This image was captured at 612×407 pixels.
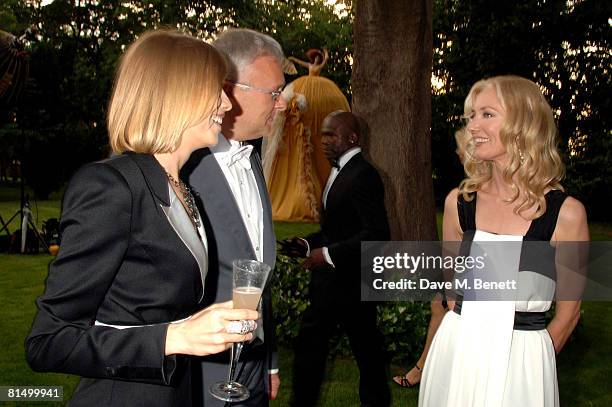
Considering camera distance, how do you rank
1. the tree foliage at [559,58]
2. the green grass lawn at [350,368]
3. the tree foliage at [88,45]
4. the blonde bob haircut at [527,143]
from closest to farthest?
the blonde bob haircut at [527,143]
the green grass lawn at [350,368]
the tree foliage at [559,58]
the tree foliage at [88,45]

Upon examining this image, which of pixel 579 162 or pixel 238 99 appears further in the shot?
pixel 579 162

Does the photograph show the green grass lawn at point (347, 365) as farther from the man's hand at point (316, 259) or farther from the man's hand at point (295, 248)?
the man's hand at point (295, 248)

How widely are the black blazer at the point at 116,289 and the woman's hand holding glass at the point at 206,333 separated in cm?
4

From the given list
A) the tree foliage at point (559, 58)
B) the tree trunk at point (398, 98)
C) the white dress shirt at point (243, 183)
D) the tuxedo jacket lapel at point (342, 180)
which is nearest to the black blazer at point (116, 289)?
the white dress shirt at point (243, 183)

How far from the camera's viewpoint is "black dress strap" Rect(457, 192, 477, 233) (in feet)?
11.7

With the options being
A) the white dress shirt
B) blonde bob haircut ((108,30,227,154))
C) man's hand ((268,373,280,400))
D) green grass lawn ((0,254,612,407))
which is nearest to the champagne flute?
blonde bob haircut ((108,30,227,154))

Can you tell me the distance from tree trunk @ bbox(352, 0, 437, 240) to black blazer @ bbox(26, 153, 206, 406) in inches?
269

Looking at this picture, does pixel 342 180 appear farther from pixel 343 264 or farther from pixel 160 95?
pixel 160 95

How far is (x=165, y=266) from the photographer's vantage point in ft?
6.37

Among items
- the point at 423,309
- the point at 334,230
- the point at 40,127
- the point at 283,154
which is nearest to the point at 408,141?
the point at 423,309

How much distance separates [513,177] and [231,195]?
1.51 m

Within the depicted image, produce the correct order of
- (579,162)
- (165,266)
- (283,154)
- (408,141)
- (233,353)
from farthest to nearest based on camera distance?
1. (579,162)
2. (283,154)
3. (408,141)
4. (233,353)
5. (165,266)

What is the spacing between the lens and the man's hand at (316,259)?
16.8ft

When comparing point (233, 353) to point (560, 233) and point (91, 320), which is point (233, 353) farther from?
point (560, 233)
